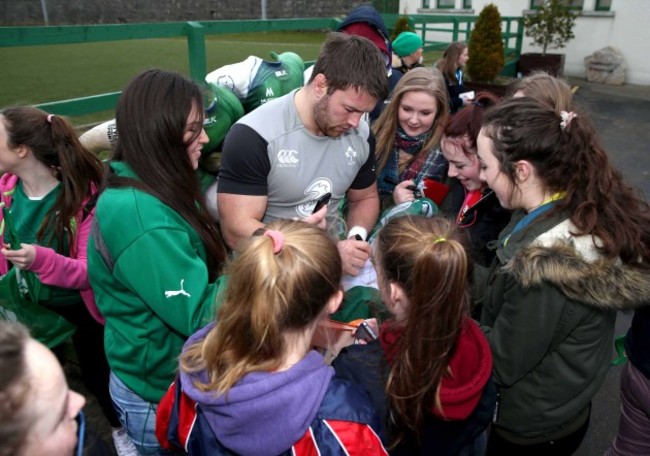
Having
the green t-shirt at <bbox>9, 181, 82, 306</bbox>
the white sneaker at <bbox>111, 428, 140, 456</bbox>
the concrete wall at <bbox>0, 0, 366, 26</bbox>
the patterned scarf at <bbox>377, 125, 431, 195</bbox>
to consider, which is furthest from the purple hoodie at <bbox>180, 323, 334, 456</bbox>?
the concrete wall at <bbox>0, 0, 366, 26</bbox>

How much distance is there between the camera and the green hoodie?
146 centimetres

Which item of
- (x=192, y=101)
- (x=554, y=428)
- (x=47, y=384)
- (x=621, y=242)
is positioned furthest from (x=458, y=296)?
(x=192, y=101)

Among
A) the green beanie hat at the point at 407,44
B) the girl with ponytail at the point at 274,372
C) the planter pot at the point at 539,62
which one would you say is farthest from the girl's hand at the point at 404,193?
the planter pot at the point at 539,62

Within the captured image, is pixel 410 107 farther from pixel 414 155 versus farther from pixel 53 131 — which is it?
pixel 53 131

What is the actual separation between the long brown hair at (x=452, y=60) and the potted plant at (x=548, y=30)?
7.99 m

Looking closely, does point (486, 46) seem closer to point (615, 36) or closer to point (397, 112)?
point (615, 36)

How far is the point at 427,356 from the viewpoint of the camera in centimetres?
131

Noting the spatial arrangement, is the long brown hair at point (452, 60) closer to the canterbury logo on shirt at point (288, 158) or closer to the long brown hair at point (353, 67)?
the long brown hair at point (353, 67)

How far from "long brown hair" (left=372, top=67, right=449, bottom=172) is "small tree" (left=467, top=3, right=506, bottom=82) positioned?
9595 millimetres

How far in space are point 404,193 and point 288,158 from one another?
75 cm

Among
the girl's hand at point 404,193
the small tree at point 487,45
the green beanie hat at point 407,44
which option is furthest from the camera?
the small tree at point 487,45

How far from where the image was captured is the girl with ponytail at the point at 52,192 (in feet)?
7.28

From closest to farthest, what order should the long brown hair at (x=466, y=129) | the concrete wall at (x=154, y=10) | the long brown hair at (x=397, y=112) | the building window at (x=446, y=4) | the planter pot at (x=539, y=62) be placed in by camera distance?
the long brown hair at (x=466, y=129) → the long brown hair at (x=397, y=112) → the planter pot at (x=539, y=62) → the building window at (x=446, y=4) → the concrete wall at (x=154, y=10)

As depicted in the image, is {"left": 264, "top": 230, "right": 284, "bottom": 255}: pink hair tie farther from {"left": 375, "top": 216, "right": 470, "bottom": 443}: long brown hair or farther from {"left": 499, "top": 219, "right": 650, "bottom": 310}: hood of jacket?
{"left": 499, "top": 219, "right": 650, "bottom": 310}: hood of jacket
